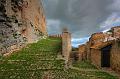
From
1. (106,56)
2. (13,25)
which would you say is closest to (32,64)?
(13,25)

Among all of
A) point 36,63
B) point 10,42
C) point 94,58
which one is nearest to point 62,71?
point 36,63

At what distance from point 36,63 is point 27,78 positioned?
2986 millimetres

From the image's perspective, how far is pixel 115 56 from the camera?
16.9 m

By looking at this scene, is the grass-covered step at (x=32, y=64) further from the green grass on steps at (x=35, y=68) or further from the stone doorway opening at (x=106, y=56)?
the stone doorway opening at (x=106, y=56)

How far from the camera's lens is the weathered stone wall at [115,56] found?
1617 cm

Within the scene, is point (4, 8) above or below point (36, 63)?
above

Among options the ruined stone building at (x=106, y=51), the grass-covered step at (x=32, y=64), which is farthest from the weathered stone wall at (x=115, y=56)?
the grass-covered step at (x=32, y=64)

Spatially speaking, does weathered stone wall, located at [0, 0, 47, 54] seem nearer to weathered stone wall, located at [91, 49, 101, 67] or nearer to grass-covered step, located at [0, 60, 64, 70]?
grass-covered step, located at [0, 60, 64, 70]

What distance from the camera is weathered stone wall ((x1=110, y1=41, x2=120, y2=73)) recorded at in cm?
1617

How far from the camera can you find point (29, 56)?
55.1 ft

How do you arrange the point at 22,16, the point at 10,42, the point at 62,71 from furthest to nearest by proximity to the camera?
1. the point at 22,16
2. the point at 10,42
3. the point at 62,71

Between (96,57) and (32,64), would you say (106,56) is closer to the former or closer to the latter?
(96,57)

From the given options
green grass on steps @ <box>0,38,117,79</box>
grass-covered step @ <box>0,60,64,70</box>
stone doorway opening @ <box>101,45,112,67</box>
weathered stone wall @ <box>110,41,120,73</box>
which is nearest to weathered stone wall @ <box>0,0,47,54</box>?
green grass on steps @ <box>0,38,117,79</box>

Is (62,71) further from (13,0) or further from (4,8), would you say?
(13,0)
